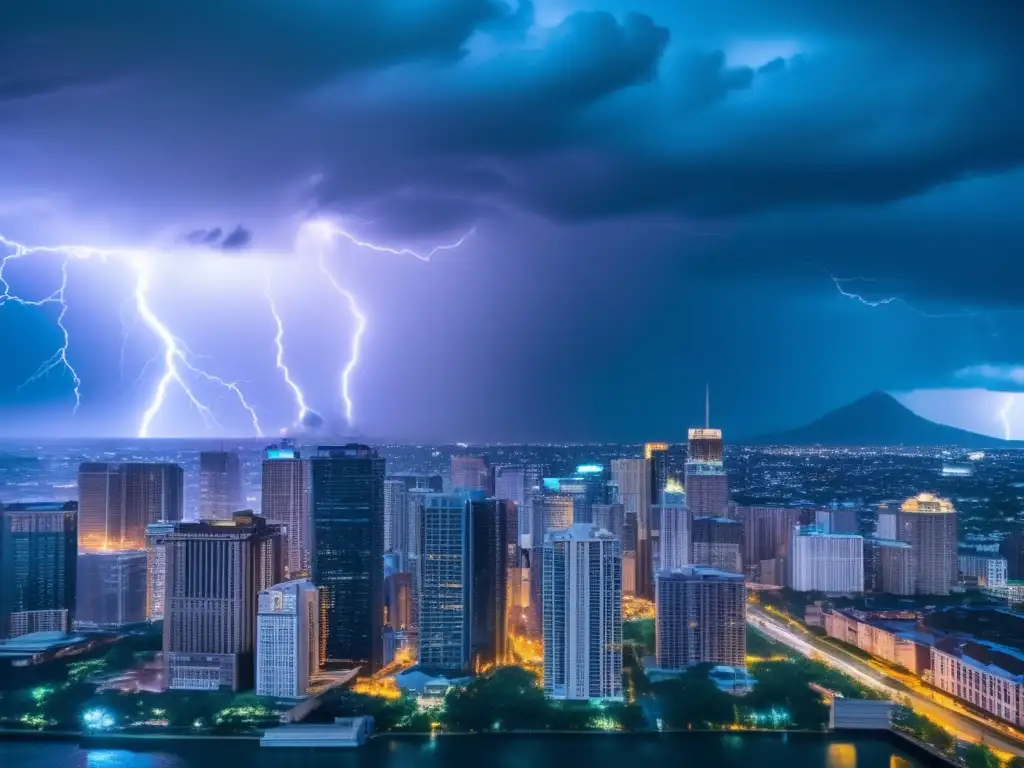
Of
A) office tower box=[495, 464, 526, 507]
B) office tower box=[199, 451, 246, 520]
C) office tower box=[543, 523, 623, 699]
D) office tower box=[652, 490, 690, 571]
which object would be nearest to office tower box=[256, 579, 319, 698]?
office tower box=[543, 523, 623, 699]

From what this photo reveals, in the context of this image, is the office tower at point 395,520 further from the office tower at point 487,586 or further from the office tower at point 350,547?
the office tower at point 487,586

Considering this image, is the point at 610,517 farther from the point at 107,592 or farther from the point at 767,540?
the point at 107,592

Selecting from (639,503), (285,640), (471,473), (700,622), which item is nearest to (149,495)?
(471,473)

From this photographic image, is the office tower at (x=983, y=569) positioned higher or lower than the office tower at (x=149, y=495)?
lower

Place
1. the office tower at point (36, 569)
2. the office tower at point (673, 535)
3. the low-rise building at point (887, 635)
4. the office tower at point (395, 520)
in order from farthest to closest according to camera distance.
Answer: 1. the office tower at point (673, 535)
2. the office tower at point (395, 520)
3. the office tower at point (36, 569)
4. the low-rise building at point (887, 635)

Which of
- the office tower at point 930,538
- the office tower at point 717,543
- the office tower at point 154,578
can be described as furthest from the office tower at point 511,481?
the office tower at point 930,538
